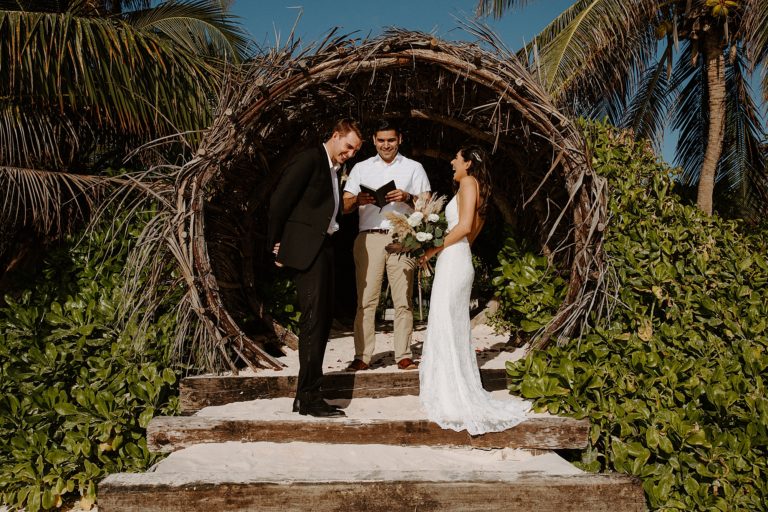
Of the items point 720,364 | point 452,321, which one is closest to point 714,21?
point 720,364

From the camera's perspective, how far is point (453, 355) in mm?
4113

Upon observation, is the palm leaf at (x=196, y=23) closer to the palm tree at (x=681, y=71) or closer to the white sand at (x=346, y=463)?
the palm tree at (x=681, y=71)

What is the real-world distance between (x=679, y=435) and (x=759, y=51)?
6.32 meters

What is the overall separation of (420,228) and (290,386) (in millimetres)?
1690

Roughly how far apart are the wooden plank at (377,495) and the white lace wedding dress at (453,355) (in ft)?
2.32

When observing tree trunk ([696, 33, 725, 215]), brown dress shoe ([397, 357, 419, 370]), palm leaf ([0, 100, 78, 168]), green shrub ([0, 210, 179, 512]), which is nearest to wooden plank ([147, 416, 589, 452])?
green shrub ([0, 210, 179, 512])

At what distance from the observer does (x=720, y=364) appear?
4070 millimetres

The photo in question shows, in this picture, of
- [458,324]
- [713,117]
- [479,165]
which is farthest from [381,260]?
[713,117]

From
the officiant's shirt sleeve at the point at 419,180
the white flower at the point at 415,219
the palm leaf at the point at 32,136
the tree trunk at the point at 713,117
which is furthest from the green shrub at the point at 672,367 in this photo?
the palm leaf at the point at 32,136

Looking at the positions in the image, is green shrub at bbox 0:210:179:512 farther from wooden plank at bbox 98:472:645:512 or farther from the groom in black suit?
the groom in black suit

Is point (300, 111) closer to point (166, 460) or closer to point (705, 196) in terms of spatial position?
point (166, 460)

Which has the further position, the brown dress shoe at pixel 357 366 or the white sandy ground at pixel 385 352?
the white sandy ground at pixel 385 352

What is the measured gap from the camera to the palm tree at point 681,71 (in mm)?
8141

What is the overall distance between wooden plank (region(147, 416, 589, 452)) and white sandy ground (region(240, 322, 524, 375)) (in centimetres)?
92
